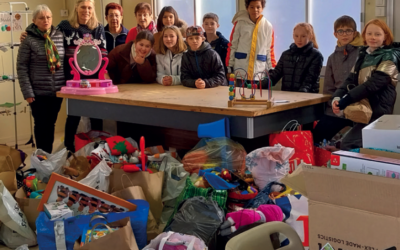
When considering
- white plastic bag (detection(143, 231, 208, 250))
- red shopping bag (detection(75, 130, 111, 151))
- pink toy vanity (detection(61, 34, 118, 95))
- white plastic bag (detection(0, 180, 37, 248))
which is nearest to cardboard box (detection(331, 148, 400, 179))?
white plastic bag (detection(143, 231, 208, 250))

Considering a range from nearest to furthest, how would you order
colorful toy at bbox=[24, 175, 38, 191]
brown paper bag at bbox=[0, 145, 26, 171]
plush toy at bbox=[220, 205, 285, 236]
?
plush toy at bbox=[220, 205, 285, 236]
colorful toy at bbox=[24, 175, 38, 191]
brown paper bag at bbox=[0, 145, 26, 171]

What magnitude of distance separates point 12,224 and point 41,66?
6.22 feet

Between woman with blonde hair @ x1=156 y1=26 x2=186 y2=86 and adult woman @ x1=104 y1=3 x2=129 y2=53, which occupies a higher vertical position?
adult woman @ x1=104 y1=3 x2=129 y2=53

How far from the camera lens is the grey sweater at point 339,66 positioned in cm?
369

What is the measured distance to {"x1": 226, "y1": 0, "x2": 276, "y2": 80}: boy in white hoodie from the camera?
4.44m

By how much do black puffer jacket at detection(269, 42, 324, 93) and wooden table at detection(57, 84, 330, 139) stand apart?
31cm

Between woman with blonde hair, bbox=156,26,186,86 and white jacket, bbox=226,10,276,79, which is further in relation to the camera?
white jacket, bbox=226,10,276,79

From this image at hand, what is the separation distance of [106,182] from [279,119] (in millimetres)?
1177

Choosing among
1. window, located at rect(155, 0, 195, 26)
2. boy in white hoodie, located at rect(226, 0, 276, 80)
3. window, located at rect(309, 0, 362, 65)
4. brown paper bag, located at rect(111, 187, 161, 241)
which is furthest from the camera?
window, located at rect(155, 0, 195, 26)

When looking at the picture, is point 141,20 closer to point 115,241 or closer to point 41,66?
point 41,66

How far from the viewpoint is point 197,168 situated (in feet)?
10.5

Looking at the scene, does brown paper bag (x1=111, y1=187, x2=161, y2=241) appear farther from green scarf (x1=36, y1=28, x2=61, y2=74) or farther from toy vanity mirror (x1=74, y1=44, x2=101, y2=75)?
green scarf (x1=36, y1=28, x2=61, y2=74)

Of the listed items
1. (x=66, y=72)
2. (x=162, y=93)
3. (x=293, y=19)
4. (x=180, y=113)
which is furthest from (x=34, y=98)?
(x=293, y=19)

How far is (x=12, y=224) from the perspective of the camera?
273 centimetres
